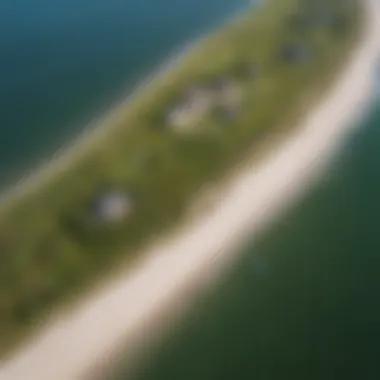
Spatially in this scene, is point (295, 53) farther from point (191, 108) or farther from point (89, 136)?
point (89, 136)

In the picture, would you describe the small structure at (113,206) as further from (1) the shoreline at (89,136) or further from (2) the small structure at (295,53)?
(2) the small structure at (295,53)

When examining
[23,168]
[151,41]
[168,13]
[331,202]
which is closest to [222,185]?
[331,202]

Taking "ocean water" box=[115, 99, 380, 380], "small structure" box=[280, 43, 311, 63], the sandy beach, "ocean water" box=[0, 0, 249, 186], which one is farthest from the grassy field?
"ocean water" box=[115, 99, 380, 380]

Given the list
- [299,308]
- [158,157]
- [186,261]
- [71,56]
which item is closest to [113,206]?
[158,157]

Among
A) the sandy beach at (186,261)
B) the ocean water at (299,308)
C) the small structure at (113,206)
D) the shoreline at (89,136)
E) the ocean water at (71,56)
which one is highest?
the ocean water at (71,56)

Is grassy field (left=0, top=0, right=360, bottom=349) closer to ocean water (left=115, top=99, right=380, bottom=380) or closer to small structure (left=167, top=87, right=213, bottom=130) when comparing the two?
small structure (left=167, top=87, right=213, bottom=130)

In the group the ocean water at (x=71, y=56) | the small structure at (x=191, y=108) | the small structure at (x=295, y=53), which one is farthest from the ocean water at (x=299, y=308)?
the ocean water at (x=71, y=56)
